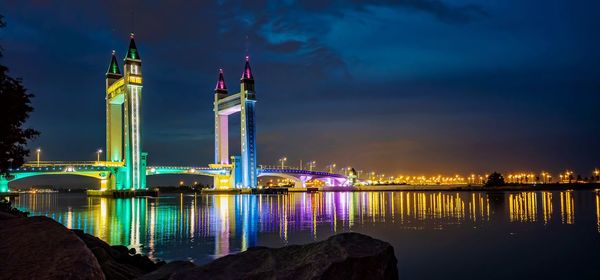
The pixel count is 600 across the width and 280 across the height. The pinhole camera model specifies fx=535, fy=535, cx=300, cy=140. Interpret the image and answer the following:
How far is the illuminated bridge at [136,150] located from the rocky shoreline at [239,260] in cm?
9630

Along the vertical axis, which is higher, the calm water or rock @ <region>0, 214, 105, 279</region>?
rock @ <region>0, 214, 105, 279</region>

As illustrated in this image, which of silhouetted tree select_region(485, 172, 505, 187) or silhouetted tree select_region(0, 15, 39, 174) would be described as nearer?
silhouetted tree select_region(0, 15, 39, 174)

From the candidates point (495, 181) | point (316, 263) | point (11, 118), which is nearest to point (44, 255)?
point (316, 263)

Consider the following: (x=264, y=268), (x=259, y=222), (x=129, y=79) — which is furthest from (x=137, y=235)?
(x=129, y=79)

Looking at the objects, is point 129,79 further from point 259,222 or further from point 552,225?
point 552,225

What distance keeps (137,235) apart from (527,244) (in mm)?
18478

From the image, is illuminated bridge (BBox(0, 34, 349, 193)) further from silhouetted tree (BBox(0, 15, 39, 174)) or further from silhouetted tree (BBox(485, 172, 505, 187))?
silhouetted tree (BBox(0, 15, 39, 174))

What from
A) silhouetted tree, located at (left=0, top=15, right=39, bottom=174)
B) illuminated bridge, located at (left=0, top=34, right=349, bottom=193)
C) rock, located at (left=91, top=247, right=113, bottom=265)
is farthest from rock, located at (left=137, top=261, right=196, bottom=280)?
illuminated bridge, located at (left=0, top=34, right=349, bottom=193)

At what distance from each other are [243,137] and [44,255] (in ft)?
399

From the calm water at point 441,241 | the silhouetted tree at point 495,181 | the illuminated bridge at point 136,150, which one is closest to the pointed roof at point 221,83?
the illuminated bridge at point 136,150

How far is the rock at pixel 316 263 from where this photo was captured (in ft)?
20.9

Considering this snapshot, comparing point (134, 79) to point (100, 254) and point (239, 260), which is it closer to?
point (100, 254)

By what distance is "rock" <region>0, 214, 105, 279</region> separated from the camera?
6.51m

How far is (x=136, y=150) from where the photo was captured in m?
107
